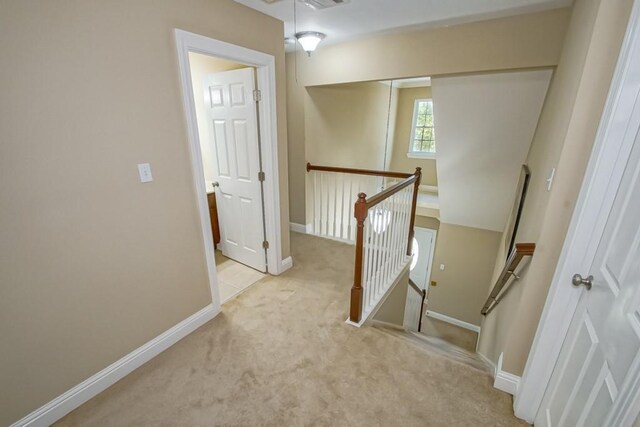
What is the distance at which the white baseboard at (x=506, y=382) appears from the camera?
1.55 m

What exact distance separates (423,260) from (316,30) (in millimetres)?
5078

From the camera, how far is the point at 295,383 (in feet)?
5.39

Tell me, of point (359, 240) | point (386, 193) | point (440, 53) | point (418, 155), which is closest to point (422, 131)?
point (418, 155)

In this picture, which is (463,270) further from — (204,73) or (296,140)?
(204,73)

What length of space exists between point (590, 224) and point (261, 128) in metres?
2.18

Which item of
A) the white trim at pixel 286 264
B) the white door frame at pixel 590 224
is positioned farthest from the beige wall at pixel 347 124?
the white door frame at pixel 590 224

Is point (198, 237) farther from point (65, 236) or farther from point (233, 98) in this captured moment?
point (233, 98)

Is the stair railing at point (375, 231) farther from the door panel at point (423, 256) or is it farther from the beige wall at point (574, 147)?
the door panel at point (423, 256)

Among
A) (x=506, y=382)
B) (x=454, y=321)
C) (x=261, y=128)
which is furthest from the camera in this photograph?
(x=454, y=321)

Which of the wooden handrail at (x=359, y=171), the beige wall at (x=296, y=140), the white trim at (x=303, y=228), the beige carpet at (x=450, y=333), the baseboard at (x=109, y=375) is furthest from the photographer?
the beige carpet at (x=450, y=333)

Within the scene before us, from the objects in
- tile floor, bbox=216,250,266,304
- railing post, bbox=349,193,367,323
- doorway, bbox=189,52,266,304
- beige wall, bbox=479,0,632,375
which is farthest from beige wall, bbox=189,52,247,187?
beige wall, bbox=479,0,632,375

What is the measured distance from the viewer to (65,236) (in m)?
1.35

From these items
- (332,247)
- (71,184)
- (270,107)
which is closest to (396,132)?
(332,247)

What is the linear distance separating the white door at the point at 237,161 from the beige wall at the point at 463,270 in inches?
145
